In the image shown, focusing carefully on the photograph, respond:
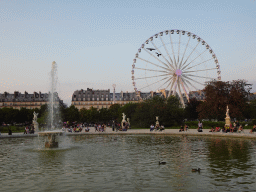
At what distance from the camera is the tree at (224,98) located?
60.0m

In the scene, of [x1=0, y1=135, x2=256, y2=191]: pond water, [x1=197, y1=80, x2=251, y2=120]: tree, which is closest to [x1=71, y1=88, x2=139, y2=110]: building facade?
[x1=197, y1=80, x2=251, y2=120]: tree

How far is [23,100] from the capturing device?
144500mm

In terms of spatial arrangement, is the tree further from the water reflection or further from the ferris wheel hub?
the water reflection

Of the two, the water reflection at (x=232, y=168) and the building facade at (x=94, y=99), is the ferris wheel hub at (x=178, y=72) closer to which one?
the water reflection at (x=232, y=168)

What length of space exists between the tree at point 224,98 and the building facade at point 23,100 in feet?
304

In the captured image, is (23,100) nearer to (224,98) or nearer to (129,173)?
(224,98)

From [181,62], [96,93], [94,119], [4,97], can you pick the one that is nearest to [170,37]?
[181,62]

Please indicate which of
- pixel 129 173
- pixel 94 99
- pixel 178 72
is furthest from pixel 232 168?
pixel 94 99

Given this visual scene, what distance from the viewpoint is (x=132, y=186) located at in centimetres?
1174

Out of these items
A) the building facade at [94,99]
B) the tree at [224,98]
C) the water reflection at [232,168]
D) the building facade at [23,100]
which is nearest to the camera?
the water reflection at [232,168]

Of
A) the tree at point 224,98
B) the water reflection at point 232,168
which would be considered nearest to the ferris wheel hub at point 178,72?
the tree at point 224,98

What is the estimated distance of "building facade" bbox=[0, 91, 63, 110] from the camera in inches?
5591

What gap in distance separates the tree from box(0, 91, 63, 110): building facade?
92693 mm

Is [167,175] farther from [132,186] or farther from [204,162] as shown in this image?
[204,162]
